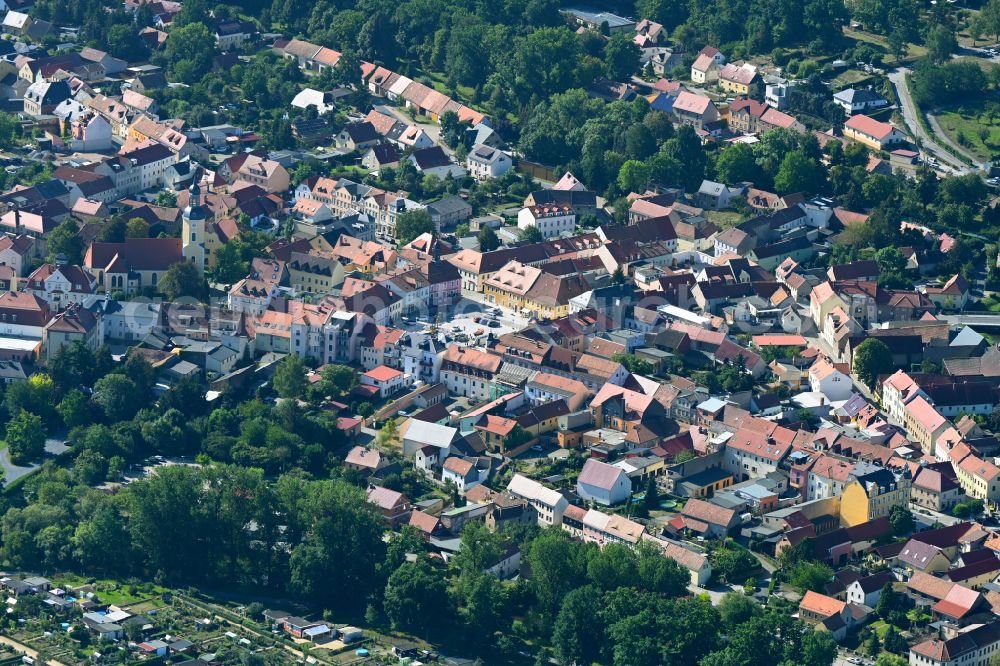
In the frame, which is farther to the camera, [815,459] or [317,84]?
[317,84]

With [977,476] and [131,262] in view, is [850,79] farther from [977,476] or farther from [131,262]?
[131,262]

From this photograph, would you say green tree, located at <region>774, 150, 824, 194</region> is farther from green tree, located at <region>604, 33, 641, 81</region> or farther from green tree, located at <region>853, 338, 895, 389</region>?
green tree, located at <region>853, 338, 895, 389</region>

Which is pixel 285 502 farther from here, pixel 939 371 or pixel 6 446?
pixel 939 371

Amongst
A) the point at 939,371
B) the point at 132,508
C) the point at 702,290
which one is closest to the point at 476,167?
the point at 702,290

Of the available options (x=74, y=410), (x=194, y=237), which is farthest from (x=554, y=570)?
(x=194, y=237)

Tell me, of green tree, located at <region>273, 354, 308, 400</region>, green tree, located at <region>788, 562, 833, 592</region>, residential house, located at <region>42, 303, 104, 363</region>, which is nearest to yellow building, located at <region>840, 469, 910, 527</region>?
green tree, located at <region>788, 562, 833, 592</region>

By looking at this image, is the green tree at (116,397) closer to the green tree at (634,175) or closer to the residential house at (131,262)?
the residential house at (131,262)
